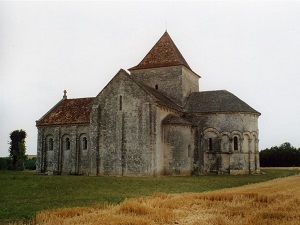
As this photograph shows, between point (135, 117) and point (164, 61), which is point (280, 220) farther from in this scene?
point (164, 61)

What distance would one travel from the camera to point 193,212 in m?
11.8

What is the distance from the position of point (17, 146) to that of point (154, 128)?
3393cm

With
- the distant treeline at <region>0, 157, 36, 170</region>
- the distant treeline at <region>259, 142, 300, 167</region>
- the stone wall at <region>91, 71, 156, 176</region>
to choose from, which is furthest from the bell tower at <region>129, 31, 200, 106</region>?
the distant treeline at <region>259, 142, 300, 167</region>

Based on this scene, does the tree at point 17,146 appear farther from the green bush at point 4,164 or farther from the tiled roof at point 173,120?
the tiled roof at point 173,120

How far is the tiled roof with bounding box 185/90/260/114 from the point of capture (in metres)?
37.3

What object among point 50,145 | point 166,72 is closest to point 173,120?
point 166,72

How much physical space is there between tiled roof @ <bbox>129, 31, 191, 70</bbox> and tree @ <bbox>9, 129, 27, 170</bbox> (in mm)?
24283

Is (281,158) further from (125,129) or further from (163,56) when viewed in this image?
(125,129)

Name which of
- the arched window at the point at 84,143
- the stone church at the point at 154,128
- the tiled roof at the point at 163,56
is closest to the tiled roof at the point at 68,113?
the stone church at the point at 154,128

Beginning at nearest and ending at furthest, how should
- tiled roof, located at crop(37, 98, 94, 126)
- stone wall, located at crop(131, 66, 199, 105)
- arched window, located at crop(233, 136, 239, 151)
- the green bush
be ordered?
1. arched window, located at crop(233, 136, 239, 151)
2. tiled roof, located at crop(37, 98, 94, 126)
3. stone wall, located at crop(131, 66, 199, 105)
4. the green bush

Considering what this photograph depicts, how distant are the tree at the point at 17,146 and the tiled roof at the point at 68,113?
15490 millimetres

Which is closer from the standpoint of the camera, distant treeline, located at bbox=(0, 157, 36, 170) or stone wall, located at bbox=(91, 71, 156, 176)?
stone wall, located at bbox=(91, 71, 156, 176)

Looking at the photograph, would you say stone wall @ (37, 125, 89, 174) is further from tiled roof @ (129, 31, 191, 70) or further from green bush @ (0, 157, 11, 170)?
green bush @ (0, 157, 11, 170)

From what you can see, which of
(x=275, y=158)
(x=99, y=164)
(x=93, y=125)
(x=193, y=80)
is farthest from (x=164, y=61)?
(x=275, y=158)
